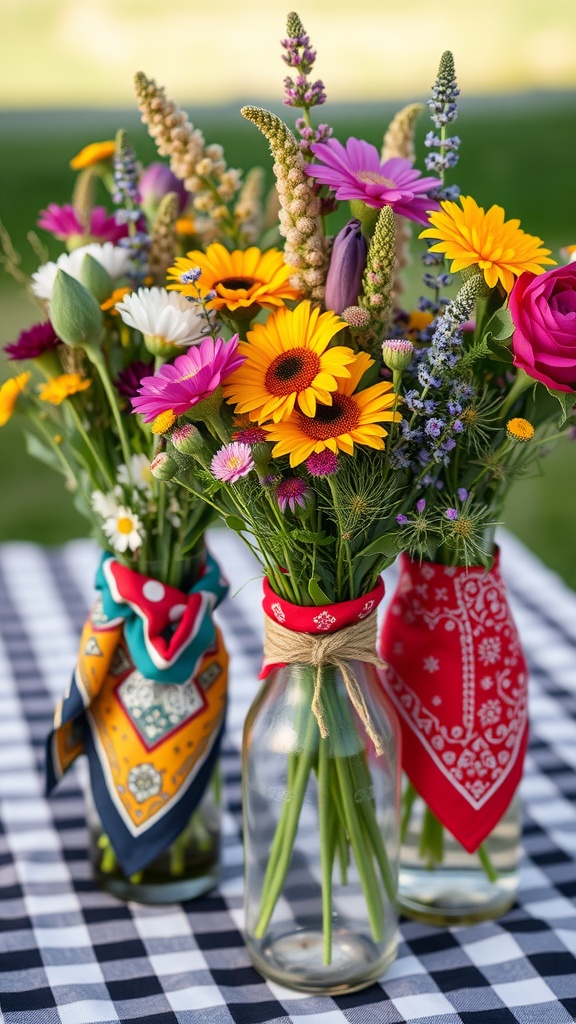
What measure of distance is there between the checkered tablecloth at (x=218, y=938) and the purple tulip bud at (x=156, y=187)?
0.53m

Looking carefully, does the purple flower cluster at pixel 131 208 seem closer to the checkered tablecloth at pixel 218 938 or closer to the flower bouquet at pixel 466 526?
the flower bouquet at pixel 466 526

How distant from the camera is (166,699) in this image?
3.02 feet

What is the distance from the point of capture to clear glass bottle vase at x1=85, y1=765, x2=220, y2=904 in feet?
3.11

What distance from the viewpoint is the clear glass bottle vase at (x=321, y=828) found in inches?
31.8

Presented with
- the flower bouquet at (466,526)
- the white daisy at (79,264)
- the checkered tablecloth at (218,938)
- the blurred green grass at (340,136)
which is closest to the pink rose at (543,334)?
the flower bouquet at (466,526)

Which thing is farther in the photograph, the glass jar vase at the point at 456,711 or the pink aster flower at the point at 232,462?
the glass jar vase at the point at 456,711

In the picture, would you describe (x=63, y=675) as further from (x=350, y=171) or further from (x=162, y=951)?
(x=350, y=171)

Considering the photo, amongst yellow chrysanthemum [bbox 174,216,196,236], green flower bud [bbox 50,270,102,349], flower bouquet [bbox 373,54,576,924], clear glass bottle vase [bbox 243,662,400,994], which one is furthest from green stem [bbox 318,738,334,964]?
yellow chrysanthemum [bbox 174,216,196,236]

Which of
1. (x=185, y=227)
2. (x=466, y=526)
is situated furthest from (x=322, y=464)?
(x=185, y=227)

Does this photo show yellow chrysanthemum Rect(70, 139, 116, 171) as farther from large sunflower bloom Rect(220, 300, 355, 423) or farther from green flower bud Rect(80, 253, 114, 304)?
large sunflower bloom Rect(220, 300, 355, 423)

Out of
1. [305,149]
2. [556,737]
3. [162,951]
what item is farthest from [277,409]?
[556,737]

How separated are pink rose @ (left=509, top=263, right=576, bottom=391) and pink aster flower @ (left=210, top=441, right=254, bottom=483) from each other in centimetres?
17

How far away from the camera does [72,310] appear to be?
0.80 metres

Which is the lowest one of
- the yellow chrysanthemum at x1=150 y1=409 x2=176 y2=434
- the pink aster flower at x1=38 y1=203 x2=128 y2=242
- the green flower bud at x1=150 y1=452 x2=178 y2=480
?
the green flower bud at x1=150 y1=452 x2=178 y2=480
